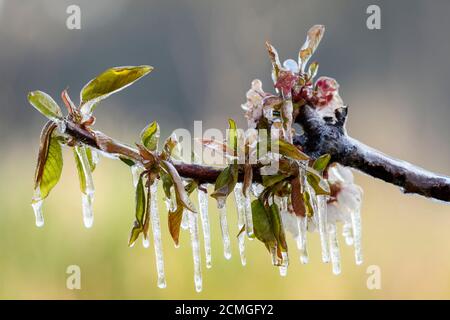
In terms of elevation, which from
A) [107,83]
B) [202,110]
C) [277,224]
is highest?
[202,110]

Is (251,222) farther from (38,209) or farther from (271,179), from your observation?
(38,209)

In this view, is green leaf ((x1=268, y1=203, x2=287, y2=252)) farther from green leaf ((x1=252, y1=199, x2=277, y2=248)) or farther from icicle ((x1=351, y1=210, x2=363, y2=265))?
icicle ((x1=351, y1=210, x2=363, y2=265))

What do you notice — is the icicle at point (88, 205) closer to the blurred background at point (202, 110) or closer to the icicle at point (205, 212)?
the icicle at point (205, 212)

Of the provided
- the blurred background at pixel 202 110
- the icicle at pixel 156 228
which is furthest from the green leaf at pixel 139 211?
the blurred background at pixel 202 110

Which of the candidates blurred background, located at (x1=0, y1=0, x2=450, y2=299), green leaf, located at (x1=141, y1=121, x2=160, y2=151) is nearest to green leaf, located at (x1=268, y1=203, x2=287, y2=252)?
green leaf, located at (x1=141, y1=121, x2=160, y2=151)

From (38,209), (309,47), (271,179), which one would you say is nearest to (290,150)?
(271,179)

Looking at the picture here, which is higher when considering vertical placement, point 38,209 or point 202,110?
point 202,110

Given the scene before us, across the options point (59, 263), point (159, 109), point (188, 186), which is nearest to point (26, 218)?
point (59, 263)
